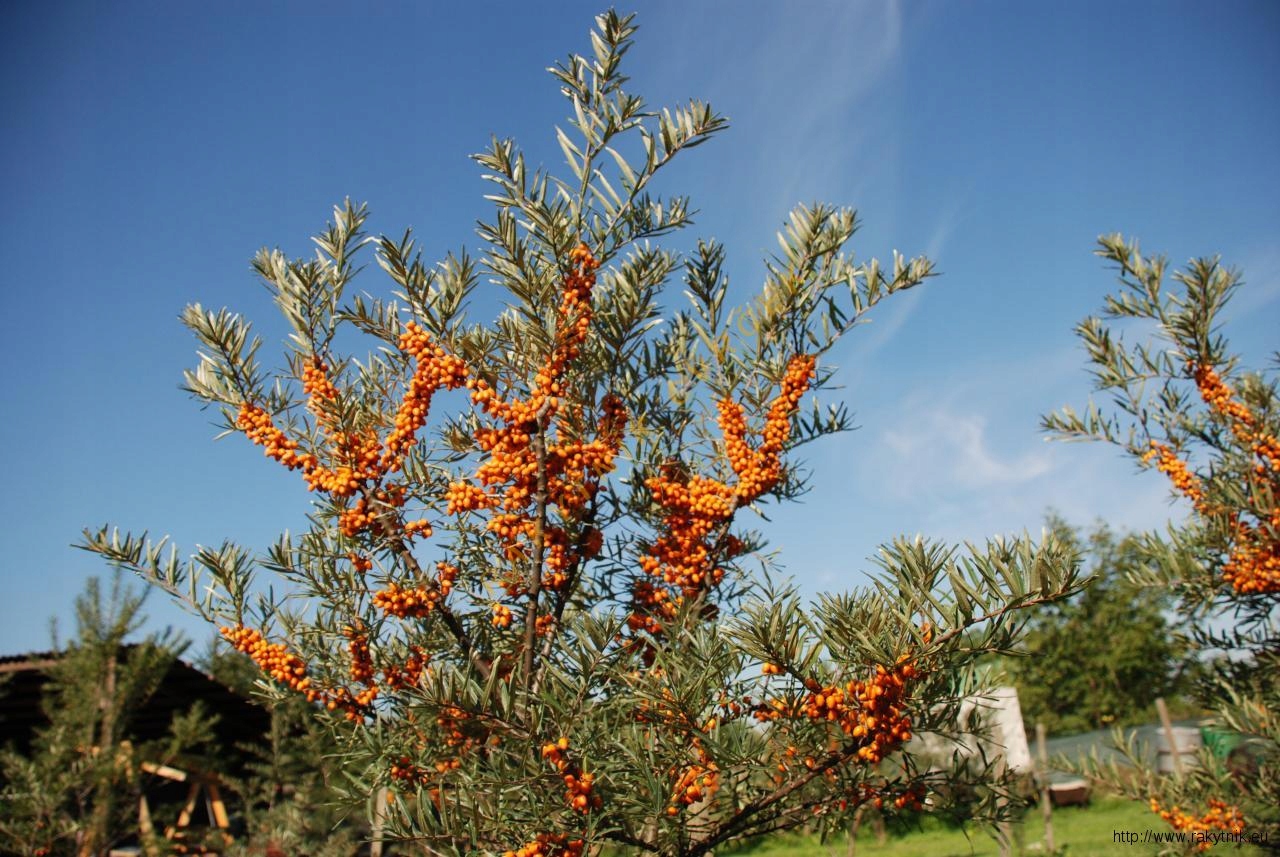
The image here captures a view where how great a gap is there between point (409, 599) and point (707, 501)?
645mm

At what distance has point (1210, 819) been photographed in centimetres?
263

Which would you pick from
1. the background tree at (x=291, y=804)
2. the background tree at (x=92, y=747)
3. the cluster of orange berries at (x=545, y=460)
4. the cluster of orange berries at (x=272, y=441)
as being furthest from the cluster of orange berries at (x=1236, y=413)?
the background tree at (x=92, y=747)

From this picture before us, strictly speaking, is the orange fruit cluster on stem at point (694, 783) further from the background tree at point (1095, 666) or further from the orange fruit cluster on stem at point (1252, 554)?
the background tree at point (1095, 666)

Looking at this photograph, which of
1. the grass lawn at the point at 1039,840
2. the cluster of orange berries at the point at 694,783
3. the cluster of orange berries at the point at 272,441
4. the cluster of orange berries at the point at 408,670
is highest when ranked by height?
the cluster of orange berries at the point at 272,441

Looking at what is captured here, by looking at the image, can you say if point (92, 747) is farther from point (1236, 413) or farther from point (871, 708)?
point (1236, 413)

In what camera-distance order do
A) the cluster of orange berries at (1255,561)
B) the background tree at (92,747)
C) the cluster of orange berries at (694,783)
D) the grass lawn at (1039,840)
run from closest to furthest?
the cluster of orange berries at (694,783), the cluster of orange berries at (1255,561), the background tree at (92,747), the grass lawn at (1039,840)

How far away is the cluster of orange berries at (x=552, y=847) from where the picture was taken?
1141 millimetres

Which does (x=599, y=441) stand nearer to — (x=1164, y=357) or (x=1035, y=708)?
(x=1164, y=357)

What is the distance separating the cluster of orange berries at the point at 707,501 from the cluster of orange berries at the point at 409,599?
Result: 42 cm

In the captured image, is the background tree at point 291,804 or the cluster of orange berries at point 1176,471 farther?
the background tree at point 291,804

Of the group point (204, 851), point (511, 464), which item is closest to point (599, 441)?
point (511, 464)

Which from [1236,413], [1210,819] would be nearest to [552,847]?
[1210,819]

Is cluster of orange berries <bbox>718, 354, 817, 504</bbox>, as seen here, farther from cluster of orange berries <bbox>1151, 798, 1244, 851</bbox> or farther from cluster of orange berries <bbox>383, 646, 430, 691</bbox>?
cluster of orange berries <bbox>1151, 798, 1244, 851</bbox>

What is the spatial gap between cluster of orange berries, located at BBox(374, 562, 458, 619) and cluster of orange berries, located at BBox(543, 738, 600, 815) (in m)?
0.40
